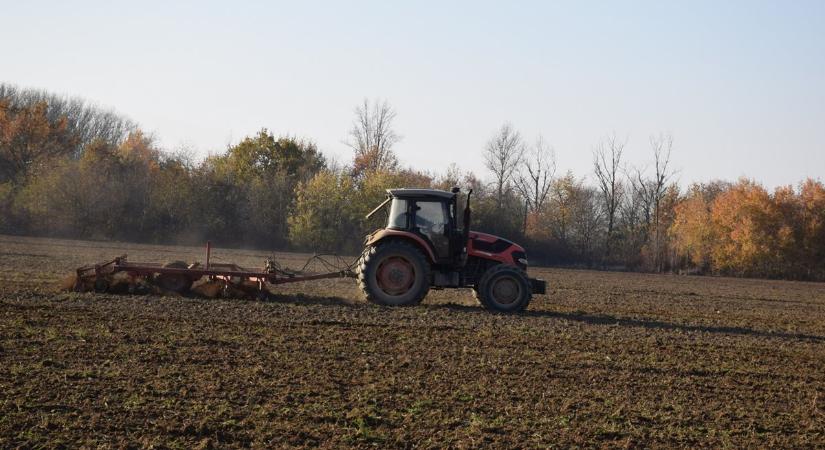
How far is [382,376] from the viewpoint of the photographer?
909 cm

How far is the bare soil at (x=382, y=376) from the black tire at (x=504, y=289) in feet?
1.42

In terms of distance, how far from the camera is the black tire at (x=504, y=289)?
→ 1470 centimetres

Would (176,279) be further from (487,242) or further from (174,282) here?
(487,242)

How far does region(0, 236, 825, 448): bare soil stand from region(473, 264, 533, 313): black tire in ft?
1.42

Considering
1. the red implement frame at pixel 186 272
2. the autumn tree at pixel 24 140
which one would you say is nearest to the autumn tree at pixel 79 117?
the autumn tree at pixel 24 140

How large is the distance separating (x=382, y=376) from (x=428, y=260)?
5.87m

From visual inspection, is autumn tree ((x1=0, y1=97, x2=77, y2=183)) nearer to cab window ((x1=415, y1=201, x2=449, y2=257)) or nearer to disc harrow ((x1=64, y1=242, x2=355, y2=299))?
disc harrow ((x1=64, y1=242, x2=355, y2=299))

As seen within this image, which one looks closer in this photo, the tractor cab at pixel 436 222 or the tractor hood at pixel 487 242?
the tractor cab at pixel 436 222

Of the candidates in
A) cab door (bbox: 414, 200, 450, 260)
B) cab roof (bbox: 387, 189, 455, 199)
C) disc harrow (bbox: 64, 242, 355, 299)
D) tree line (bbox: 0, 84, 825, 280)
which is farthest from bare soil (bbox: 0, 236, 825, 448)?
tree line (bbox: 0, 84, 825, 280)

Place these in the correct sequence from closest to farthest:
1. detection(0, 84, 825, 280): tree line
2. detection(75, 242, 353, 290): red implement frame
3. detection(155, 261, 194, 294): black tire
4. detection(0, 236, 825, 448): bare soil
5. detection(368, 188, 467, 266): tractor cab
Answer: detection(0, 236, 825, 448): bare soil < detection(75, 242, 353, 290): red implement frame < detection(368, 188, 467, 266): tractor cab < detection(155, 261, 194, 294): black tire < detection(0, 84, 825, 280): tree line

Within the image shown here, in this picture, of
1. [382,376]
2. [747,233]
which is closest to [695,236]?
[747,233]

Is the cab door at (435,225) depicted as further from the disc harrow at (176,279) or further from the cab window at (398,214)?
the disc harrow at (176,279)

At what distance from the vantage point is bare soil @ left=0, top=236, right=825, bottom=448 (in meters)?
6.91

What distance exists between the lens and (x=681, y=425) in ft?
24.8
